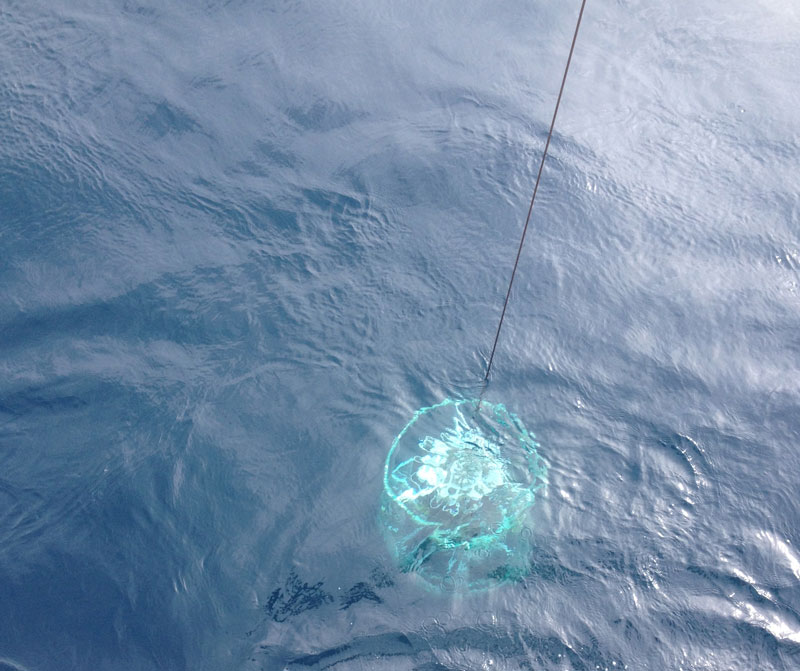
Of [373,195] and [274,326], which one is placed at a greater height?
[373,195]

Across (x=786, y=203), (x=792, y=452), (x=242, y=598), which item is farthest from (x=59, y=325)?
(x=786, y=203)

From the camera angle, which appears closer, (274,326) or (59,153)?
(274,326)

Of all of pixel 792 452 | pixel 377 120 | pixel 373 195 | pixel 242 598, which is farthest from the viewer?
pixel 377 120

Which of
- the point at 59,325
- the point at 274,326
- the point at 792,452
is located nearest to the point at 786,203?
the point at 792,452

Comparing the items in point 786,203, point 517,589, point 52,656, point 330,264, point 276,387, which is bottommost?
point 52,656

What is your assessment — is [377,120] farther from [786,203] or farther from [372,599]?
[372,599]

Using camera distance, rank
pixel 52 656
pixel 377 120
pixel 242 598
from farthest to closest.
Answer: pixel 377 120, pixel 242 598, pixel 52 656
